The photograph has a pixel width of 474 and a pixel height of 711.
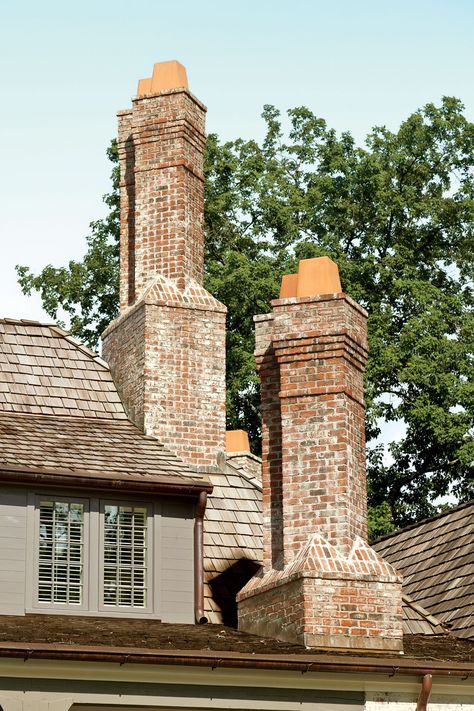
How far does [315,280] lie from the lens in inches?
635

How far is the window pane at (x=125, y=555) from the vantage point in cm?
1540

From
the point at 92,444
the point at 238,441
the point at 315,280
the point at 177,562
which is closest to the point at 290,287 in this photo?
the point at 315,280

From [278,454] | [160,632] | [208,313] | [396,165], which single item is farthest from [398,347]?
[160,632]

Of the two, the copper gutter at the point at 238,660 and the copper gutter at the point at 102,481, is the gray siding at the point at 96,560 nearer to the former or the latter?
the copper gutter at the point at 102,481

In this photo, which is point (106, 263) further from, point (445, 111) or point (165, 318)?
point (165, 318)

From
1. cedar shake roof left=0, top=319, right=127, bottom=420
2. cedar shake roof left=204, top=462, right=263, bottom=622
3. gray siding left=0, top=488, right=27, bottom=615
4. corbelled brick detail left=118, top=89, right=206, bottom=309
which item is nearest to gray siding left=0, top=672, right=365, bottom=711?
gray siding left=0, top=488, right=27, bottom=615

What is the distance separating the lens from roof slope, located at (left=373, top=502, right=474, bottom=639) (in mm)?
17125

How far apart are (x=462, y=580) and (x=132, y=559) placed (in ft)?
14.3

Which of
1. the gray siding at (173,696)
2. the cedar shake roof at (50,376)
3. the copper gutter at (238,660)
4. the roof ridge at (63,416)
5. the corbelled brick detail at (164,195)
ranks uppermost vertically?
the corbelled brick detail at (164,195)

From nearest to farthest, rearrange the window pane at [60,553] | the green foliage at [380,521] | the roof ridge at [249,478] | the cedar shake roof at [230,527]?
the window pane at [60,553]
the cedar shake roof at [230,527]
the roof ridge at [249,478]
the green foliage at [380,521]

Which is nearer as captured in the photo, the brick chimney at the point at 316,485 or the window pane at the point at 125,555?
the brick chimney at the point at 316,485

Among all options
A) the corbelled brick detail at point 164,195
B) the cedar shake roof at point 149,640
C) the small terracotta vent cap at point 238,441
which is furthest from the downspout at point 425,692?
the small terracotta vent cap at point 238,441

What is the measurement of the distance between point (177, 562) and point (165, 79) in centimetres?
691

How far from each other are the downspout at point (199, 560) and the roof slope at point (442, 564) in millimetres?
3096
